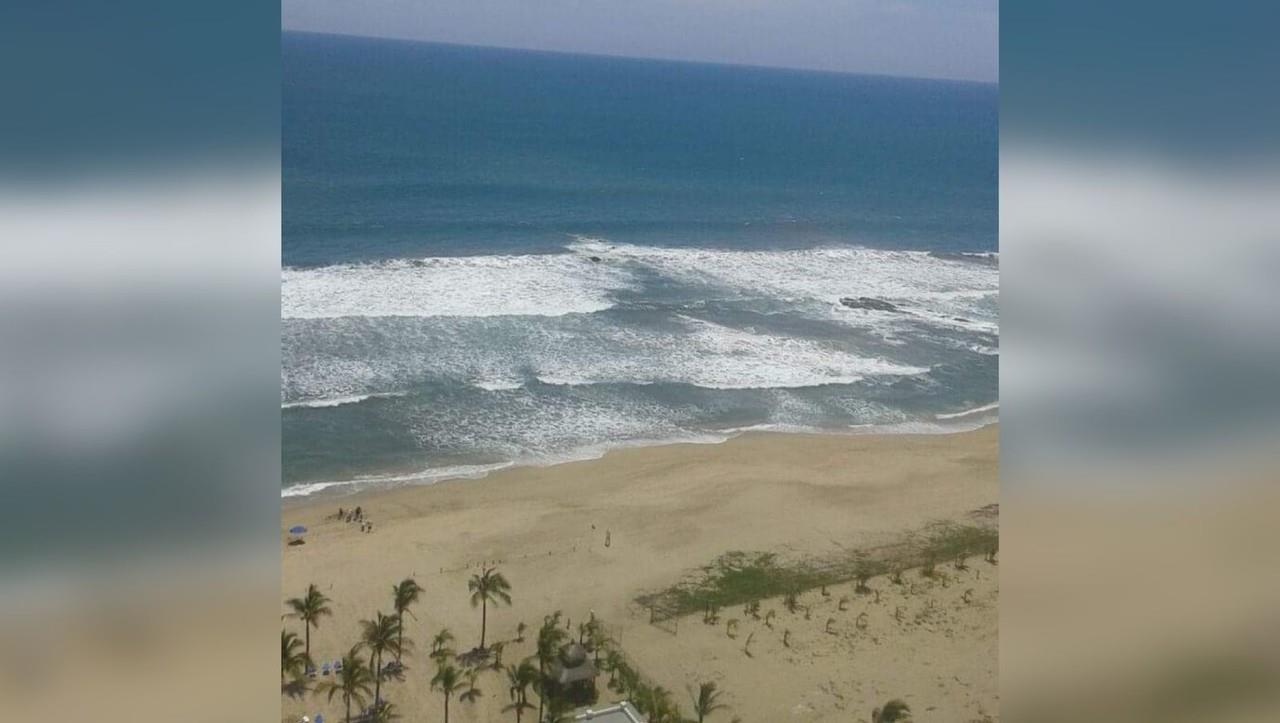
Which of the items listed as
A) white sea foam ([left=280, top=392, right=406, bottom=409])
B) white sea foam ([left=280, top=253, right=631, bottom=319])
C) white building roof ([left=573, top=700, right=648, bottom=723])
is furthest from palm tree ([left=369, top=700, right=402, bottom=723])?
white sea foam ([left=280, top=253, right=631, bottom=319])

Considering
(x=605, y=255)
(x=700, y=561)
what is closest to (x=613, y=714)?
(x=700, y=561)

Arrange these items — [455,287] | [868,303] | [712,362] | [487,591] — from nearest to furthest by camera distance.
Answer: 1. [487,591]
2. [712,362]
3. [455,287]
4. [868,303]

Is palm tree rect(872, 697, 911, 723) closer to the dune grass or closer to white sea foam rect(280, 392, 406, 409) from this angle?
the dune grass

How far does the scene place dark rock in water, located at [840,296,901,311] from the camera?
339 inches

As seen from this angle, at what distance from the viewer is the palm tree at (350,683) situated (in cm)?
398

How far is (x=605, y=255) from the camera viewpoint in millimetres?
9531

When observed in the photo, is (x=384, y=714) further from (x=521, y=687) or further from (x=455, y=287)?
(x=455, y=287)

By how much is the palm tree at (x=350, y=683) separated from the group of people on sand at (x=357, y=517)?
1.19 m

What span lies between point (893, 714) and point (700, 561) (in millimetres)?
1503

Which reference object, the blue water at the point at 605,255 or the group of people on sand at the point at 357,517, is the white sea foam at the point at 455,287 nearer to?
the blue water at the point at 605,255

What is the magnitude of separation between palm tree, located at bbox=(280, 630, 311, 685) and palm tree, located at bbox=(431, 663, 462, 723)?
1.68ft
